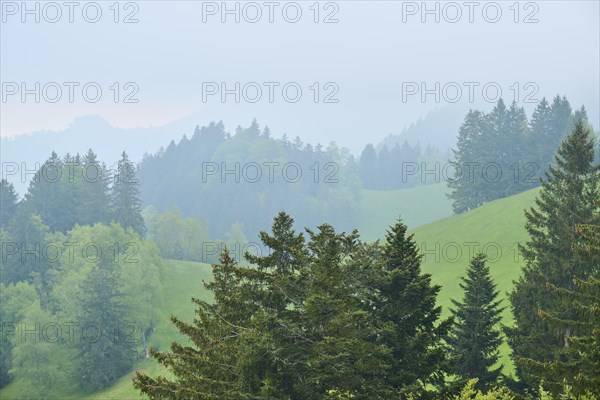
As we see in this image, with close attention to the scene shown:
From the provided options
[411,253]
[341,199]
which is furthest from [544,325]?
[341,199]

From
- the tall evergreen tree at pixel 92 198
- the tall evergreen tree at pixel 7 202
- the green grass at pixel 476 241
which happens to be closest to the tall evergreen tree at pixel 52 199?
the tall evergreen tree at pixel 92 198

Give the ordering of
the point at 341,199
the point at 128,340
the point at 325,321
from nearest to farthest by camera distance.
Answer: the point at 325,321, the point at 128,340, the point at 341,199

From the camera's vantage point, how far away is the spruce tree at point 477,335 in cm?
3178

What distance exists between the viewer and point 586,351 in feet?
56.7

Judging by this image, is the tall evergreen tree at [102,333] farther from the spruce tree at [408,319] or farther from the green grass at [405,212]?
the green grass at [405,212]

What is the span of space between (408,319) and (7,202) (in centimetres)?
11745

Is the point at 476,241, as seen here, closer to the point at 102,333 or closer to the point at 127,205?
the point at 102,333

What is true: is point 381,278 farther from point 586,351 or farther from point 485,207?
point 485,207

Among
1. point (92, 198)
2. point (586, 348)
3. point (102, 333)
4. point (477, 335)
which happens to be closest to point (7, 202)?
point (92, 198)

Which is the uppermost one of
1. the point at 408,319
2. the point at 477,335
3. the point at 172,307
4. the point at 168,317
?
the point at 408,319

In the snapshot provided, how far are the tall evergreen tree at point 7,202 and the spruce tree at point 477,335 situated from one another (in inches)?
4233

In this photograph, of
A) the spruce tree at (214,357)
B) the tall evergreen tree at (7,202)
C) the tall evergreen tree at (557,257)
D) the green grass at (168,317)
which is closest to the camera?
the spruce tree at (214,357)

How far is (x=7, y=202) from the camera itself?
123312 mm

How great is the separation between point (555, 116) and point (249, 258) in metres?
118
